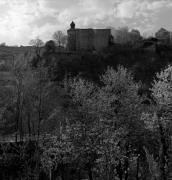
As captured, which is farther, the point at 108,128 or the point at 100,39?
the point at 100,39

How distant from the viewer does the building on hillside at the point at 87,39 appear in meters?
82.6

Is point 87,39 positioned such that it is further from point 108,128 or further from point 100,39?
point 108,128

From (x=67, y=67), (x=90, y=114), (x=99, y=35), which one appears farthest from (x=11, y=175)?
(x=99, y=35)

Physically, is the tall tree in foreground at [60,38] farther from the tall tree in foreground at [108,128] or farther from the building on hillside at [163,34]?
the tall tree in foreground at [108,128]

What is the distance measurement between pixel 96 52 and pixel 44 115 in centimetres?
3514

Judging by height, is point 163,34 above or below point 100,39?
above

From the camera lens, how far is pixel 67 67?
230 ft

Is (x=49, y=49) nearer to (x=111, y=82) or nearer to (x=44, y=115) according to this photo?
(x=44, y=115)

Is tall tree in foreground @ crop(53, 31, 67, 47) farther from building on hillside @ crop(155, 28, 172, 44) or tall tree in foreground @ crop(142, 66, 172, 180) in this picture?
tall tree in foreground @ crop(142, 66, 172, 180)

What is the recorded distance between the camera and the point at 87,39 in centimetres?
8312

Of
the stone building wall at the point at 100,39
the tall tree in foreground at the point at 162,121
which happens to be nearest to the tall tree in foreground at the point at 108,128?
the tall tree in foreground at the point at 162,121

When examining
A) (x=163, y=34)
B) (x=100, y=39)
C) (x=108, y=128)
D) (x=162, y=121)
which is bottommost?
(x=108, y=128)

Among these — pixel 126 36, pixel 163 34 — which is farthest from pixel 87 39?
pixel 163 34

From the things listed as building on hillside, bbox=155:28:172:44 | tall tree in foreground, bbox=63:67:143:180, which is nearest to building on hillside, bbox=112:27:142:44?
building on hillside, bbox=155:28:172:44
